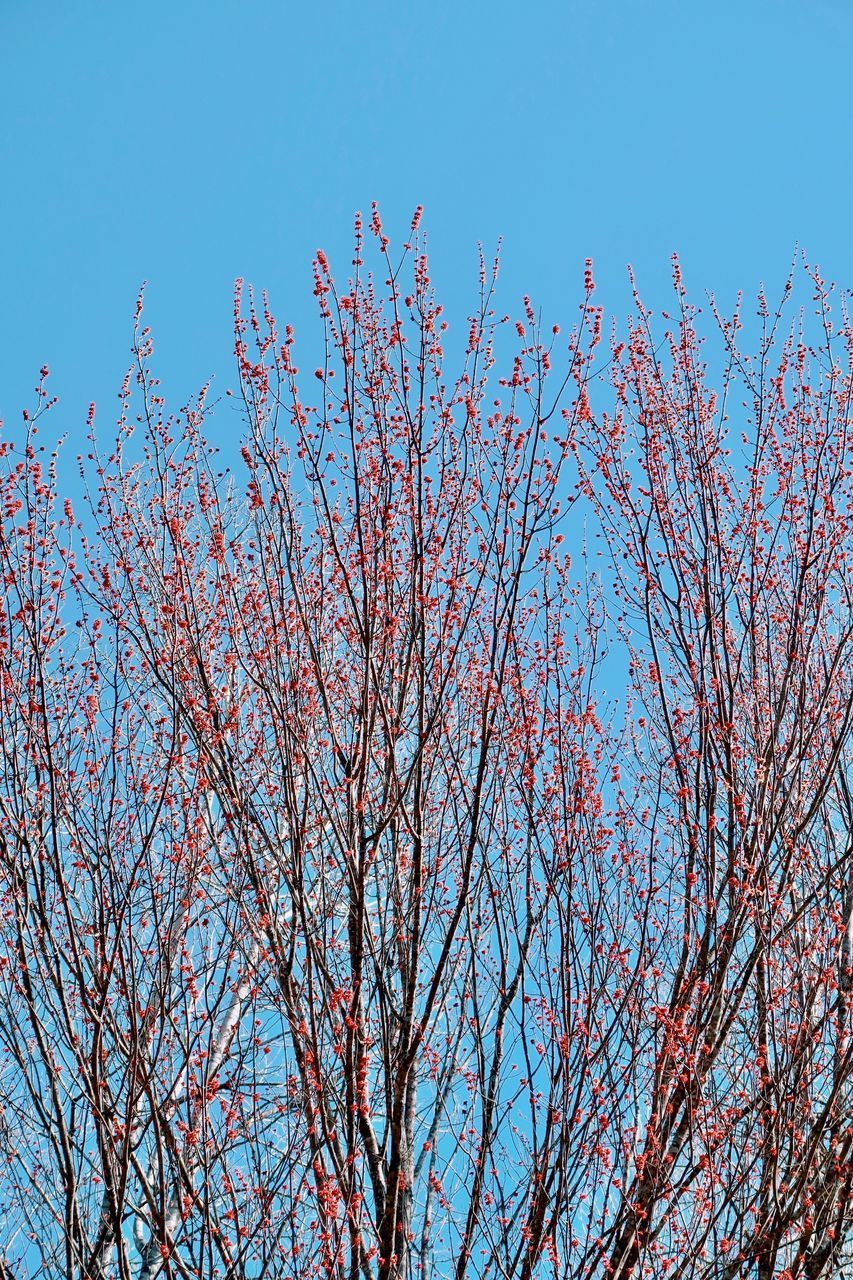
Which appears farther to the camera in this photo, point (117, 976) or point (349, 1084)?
point (117, 976)

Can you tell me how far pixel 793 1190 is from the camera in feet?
10.2

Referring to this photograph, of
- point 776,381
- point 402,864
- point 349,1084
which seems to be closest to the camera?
point 349,1084

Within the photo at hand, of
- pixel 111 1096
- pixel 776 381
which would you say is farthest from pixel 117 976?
pixel 776 381

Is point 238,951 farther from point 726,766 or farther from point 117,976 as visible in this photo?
point 726,766

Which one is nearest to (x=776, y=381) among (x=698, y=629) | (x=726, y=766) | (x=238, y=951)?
(x=698, y=629)

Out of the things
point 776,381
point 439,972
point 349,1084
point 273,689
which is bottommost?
point 349,1084

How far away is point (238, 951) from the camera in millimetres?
3562

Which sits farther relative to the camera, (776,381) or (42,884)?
(776,381)

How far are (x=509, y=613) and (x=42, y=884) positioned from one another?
5.61 ft

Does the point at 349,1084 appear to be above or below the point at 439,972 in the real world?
below

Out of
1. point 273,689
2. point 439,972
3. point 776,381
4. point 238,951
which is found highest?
point 776,381

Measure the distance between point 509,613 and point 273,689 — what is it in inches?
33.1

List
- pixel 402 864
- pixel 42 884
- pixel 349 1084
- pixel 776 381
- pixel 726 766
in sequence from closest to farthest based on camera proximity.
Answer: pixel 349 1084, pixel 42 884, pixel 402 864, pixel 726 766, pixel 776 381

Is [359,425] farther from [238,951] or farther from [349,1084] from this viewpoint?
[349,1084]
